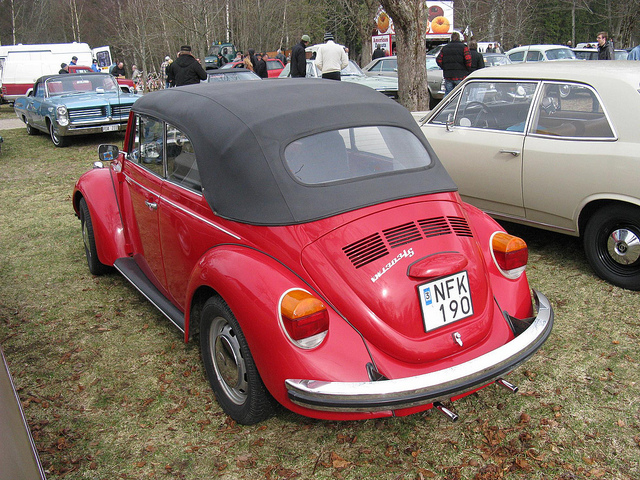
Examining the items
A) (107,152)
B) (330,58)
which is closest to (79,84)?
(330,58)

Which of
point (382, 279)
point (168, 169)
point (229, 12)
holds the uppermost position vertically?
point (229, 12)

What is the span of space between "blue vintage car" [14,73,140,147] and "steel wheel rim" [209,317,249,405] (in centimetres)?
1028

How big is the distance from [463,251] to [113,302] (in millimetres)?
3149

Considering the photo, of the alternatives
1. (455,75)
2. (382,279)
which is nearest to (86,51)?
(455,75)

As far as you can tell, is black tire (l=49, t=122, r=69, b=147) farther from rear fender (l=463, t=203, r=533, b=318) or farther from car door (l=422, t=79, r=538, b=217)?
rear fender (l=463, t=203, r=533, b=318)

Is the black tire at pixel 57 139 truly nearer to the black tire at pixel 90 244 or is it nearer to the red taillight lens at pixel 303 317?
the black tire at pixel 90 244

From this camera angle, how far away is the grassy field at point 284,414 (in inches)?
113

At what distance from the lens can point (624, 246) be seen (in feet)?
14.9

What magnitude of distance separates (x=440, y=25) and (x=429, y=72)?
20.3 m

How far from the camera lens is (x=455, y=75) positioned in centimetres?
1241

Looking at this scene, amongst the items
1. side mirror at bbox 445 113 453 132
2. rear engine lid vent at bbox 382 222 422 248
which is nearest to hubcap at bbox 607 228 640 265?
side mirror at bbox 445 113 453 132

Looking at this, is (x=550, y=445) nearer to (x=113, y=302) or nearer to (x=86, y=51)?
(x=113, y=302)

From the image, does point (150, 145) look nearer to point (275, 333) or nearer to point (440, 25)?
point (275, 333)

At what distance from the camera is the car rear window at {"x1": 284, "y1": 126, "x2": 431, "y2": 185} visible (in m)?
3.16
